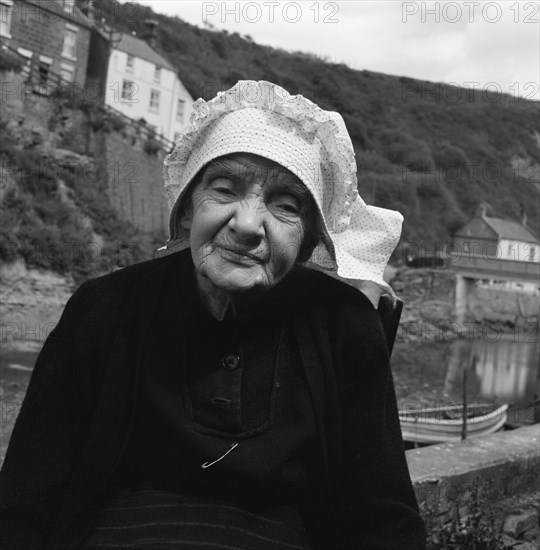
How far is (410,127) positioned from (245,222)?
94122 mm

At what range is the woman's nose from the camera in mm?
1705

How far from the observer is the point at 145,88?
3847cm

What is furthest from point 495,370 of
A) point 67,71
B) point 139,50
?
point 139,50

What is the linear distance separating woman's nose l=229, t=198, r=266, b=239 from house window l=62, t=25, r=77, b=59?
3444 cm

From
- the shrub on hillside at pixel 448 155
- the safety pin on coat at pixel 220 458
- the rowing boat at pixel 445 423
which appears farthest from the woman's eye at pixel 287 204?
the shrub on hillside at pixel 448 155

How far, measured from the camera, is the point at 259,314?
1.85 metres

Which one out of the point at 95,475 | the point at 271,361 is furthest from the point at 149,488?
the point at 271,361

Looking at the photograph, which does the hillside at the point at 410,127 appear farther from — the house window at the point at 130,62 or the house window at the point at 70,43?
the house window at the point at 70,43

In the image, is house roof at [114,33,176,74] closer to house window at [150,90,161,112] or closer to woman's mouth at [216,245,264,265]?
house window at [150,90,161,112]

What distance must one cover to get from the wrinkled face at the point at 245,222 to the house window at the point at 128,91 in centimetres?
3566

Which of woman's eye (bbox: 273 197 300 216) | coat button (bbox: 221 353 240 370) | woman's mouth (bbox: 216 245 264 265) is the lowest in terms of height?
coat button (bbox: 221 353 240 370)

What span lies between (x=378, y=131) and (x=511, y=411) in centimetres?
7126

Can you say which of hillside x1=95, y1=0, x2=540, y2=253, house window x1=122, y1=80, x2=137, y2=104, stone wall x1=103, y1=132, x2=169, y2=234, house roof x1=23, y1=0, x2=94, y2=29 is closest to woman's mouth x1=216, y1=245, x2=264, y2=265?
stone wall x1=103, y1=132, x2=169, y2=234

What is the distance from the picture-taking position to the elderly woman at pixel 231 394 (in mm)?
1717
